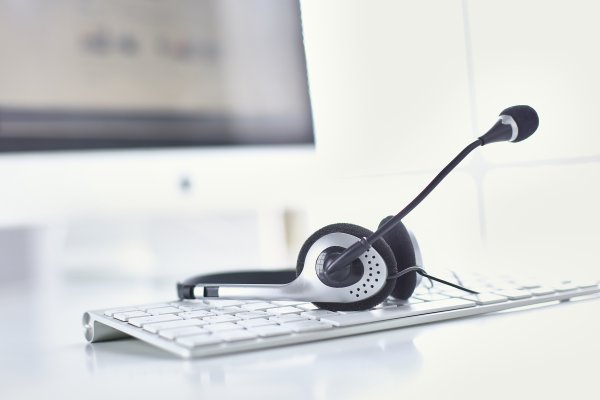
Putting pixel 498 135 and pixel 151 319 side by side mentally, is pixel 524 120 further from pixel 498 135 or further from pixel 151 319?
pixel 151 319

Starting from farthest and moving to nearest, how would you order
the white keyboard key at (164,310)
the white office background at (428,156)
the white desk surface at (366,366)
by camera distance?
the white office background at (428,156)
the white keyboard key at (164,310)
the white desk surface at (366,366)

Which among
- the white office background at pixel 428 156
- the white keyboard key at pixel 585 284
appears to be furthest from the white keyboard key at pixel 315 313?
the white office background at pixel 428 156

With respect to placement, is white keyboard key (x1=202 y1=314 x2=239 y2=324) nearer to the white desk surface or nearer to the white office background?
the white desk surface

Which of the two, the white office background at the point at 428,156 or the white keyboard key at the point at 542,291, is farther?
the white office background at the point at 428,156

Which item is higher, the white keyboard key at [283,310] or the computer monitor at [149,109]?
the computer monitor at [149,109]

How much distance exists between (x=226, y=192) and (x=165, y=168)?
0.10 metres

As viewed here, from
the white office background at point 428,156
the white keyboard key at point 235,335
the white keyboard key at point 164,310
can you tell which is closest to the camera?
the white keyboard key at point 235,335

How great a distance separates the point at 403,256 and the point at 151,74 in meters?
0.63

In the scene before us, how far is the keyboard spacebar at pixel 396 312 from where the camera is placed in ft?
1.65

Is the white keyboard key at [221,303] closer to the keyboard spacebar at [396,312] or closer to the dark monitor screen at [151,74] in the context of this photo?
the keyboard spacebar at [396,312]

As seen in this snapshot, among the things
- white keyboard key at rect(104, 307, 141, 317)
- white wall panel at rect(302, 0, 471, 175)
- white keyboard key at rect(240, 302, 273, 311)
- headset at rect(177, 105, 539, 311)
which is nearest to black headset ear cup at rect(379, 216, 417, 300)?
headset at rect(177, 105, 539, 311)

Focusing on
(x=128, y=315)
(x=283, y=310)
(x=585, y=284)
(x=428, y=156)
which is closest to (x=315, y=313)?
(x=283, y=310)

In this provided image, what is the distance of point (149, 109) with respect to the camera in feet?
3.56

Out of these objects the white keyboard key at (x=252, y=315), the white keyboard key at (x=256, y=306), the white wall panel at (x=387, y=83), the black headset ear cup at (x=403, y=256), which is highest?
the white wall panel at (x=387, y=83)
